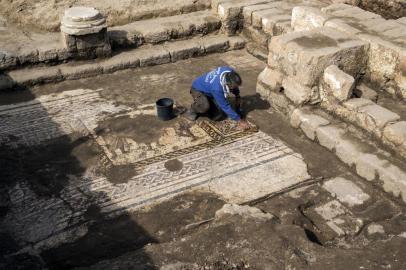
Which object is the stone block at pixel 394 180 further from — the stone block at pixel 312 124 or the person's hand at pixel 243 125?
the person's hand at pixel 243 125

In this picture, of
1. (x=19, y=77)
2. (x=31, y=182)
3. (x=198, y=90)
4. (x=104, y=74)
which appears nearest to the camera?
(x=31, y=182)

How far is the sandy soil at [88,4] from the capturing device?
904 cm

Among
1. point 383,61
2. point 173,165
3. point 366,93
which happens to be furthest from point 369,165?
point 173,165

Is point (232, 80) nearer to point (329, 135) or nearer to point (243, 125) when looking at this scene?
point (243, 125)

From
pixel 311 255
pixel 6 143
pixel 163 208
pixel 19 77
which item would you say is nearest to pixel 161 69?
pixel 19 77

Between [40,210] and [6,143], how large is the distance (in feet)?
5.26

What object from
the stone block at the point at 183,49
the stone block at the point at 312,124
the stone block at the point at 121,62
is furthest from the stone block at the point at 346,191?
the stone block at the point at 121,62

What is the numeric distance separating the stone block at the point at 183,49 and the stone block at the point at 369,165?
4.15 meters

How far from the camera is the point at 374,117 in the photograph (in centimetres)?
617

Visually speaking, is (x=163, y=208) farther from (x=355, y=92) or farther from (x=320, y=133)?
(x=355, y=92)

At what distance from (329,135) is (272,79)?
1.47 meters

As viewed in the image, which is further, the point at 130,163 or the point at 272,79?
the point at 272,79

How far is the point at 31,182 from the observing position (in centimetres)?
579

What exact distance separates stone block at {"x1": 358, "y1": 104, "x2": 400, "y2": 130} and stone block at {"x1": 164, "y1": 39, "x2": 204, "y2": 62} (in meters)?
3.72
